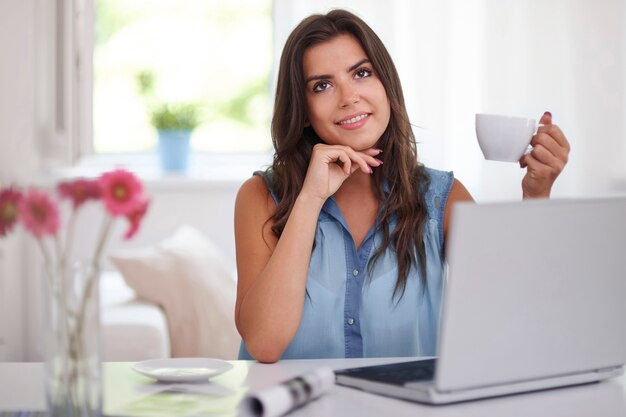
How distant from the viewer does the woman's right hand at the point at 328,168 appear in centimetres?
165

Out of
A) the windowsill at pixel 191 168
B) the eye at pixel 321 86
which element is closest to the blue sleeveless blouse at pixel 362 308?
the eye at pixel 321 86

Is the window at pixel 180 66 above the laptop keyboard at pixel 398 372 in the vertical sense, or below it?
above

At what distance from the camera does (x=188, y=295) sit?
286 centimetres

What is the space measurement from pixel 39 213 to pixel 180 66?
11.1 ft

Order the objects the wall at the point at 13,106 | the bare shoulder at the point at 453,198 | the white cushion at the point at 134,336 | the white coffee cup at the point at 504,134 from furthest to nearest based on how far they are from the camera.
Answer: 1. the wall at the point at 13,106
2. the white cushion at the point at 134,336
3. the bare shoulder at the point at 453,198
4. the white coffee cup at the point at 504,134

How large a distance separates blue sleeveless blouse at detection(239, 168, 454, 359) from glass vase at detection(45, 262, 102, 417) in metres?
0.83

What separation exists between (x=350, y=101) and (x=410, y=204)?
25 centimetres

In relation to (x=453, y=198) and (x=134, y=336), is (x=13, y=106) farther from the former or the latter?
(x=453, y=198)

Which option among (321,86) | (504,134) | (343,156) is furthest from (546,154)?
(321,86)

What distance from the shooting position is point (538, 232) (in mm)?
1050

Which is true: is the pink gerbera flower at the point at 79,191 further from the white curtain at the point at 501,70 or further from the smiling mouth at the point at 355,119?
the white curtain at the point at 501,70

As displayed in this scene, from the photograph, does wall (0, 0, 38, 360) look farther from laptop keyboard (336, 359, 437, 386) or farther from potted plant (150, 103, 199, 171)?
laptop keyboard (336, 359, 437, 386)

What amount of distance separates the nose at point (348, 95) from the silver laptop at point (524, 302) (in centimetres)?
73

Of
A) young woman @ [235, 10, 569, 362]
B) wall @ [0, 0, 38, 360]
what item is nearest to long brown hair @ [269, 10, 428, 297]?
young woman @ [235, 10, 569, 362]
